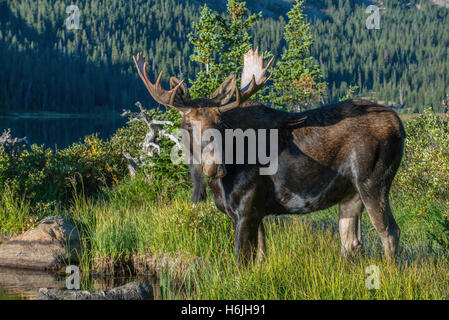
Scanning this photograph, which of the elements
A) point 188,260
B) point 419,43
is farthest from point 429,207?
point 419,43

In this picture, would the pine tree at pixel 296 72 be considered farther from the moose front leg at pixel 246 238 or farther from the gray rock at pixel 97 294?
the moose front leg at pixel 246 238

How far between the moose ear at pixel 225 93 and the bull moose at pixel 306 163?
11 millimetres

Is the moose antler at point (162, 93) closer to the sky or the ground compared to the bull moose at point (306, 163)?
closer to the sky

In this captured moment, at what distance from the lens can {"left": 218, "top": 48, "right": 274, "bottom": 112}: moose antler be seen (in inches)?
214

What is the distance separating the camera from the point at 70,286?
7449 mm

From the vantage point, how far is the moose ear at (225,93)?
5.48 meters

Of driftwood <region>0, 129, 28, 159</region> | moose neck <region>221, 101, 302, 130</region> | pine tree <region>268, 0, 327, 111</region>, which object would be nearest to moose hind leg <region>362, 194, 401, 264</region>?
moose neck <region>221, 101, 302, 130</region>

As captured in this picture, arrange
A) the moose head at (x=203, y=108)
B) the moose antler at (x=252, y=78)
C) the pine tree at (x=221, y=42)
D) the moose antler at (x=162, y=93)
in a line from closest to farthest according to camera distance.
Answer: the moose head at (x=203, y=108)
the moose antler at (x=162, y=93)
the moose antler at (x=252, y=78)
the pine tree at (x=221, y=42)

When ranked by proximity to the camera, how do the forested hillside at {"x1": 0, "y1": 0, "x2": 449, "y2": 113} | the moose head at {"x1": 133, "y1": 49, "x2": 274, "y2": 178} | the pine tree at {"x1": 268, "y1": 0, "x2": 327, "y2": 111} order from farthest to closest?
the forested hillside at {"x1": 0, "y1": 0, "x2": 449, "y2": 113}
the pine tree at {"x1": 268, "y1": 0, "x2": 327, "y2": 111}
the moose head at {"x1": 133, "y1": 49, "x2": 274, "y2": 178}

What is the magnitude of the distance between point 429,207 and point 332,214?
2.34 meters

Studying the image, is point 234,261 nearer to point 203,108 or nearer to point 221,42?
point 203,108

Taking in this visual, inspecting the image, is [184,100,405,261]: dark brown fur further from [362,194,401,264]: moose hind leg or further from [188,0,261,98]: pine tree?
[188,0,261,98]: pine tree

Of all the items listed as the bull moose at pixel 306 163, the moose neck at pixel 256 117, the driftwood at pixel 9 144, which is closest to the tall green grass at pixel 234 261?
the bull moose at pixel 306 163

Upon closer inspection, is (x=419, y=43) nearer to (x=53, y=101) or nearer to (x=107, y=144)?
(x=53, y=101)
